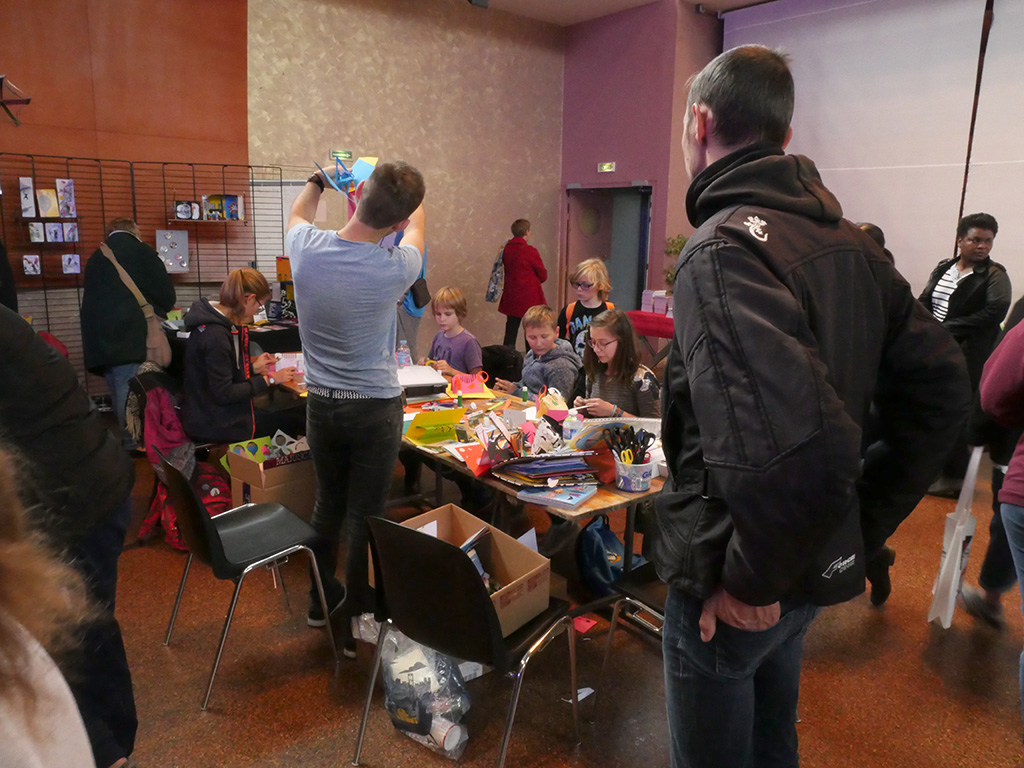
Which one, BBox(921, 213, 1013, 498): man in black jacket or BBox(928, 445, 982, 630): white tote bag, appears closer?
BBox(928, 445, 982, 630): white tote bag

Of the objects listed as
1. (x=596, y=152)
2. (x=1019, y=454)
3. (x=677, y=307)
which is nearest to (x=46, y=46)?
(x=596, y=152)

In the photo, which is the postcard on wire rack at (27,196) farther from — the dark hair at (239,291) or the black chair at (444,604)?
the black chair at (444,604)

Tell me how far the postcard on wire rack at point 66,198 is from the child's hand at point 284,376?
2615 mm

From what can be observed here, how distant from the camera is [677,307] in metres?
1.10

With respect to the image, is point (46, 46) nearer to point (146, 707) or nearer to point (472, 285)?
point (472, 285)

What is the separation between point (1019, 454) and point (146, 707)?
2704 millimetres

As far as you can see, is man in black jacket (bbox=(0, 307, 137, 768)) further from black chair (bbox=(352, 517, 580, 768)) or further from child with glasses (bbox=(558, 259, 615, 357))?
child with glasses (bbox=(558, 259, 615, 357))

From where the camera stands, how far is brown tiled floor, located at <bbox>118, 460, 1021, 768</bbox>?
2158 mm

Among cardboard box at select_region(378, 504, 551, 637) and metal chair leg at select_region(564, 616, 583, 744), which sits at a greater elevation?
cardboard box at select_region(378, 504, 551, 637)

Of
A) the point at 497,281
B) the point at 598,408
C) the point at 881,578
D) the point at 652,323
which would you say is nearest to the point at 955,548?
the point at 881,578

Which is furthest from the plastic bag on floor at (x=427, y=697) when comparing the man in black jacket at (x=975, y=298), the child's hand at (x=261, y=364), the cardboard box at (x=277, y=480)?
the man in black jacket at (x=975, y=298)

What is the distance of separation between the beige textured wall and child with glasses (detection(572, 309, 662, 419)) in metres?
4.03

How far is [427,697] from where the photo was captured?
2.16 metres

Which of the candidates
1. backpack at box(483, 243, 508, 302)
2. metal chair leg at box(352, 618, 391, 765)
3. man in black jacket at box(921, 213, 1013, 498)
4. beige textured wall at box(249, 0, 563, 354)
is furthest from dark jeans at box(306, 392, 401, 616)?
backpack at box(483, 243, 508, 302)
